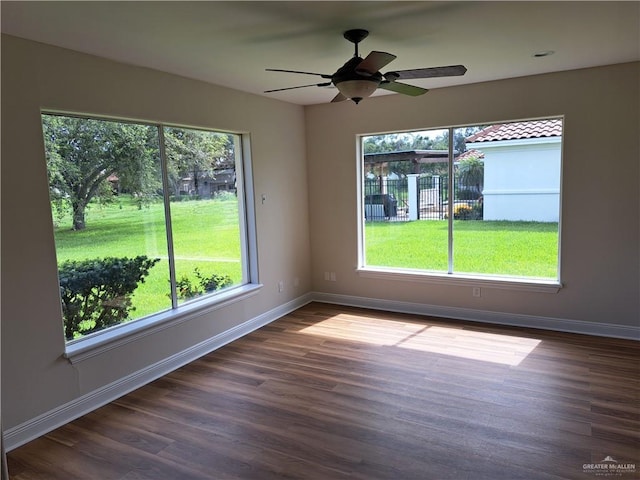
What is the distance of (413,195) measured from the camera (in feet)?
16.5

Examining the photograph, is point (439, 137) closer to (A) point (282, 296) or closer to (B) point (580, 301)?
(B) point (580, 301)

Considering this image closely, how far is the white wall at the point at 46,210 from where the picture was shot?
2.65m

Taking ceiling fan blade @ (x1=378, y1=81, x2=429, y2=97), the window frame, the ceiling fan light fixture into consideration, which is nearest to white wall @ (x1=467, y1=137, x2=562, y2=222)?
ceiling fan blade @ (x1=378, y1=81, x2=429, y2=97)

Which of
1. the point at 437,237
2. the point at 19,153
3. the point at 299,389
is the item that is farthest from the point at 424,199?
the point at 19,153

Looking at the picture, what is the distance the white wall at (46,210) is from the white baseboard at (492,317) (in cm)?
186

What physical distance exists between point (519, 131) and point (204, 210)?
3.20 m

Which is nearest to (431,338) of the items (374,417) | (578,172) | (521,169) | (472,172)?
(374,417)

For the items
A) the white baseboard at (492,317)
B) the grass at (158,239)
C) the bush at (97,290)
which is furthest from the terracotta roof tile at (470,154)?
the bush at (97,290)

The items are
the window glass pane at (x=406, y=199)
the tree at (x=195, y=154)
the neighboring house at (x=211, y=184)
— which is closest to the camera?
the tree at (x=195, y=154)

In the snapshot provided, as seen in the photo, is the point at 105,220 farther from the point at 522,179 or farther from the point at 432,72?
the point at 522,179

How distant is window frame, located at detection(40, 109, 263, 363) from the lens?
3123mm

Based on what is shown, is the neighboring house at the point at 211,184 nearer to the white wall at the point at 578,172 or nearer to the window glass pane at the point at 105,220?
the window glass pane at the point at 105,220

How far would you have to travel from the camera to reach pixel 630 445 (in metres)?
2.51

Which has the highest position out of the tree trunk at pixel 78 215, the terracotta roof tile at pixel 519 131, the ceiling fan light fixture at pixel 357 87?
the ceiling fan light fixture at pixel 357 87
